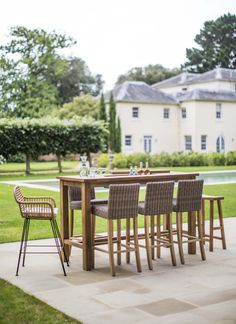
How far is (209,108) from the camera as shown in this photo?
106ft

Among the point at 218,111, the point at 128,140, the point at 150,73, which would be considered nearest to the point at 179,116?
the point at 218,111

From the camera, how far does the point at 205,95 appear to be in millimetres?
32219

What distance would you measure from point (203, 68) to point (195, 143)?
611 cm

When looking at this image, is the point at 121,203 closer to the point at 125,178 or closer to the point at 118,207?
the point at 118,207

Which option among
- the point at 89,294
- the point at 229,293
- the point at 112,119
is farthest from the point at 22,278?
the point at 112,119

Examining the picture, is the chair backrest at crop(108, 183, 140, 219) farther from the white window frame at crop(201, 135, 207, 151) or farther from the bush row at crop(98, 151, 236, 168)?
the white window frame at crop(201, 135, 207, 151)

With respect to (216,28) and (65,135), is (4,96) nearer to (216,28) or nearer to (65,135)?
(65,135)

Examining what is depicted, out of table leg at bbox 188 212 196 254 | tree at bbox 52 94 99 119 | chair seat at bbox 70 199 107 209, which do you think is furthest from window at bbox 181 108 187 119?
chair seat at bbox 70 199 107 209

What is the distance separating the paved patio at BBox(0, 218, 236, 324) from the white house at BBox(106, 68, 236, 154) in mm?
25218

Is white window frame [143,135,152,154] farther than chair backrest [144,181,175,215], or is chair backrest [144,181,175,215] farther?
white window frame [143,135,152,154]

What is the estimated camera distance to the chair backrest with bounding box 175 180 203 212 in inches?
220

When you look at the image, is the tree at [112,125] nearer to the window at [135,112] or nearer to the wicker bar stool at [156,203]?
the window at [135,112]

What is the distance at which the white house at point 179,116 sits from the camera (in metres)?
31.2

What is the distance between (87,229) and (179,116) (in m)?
27.8
